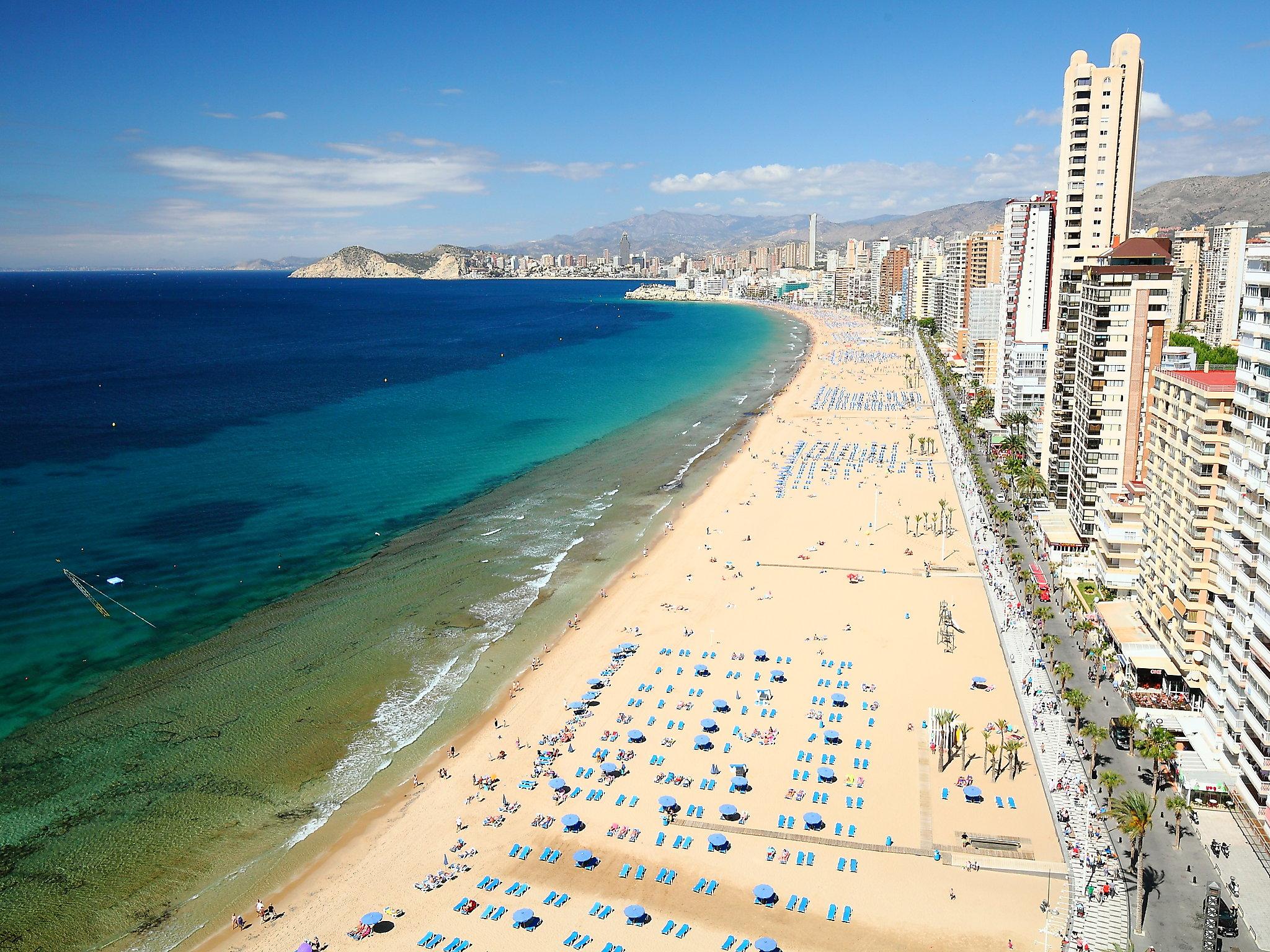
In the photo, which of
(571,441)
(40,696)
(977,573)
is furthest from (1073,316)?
(40,696)

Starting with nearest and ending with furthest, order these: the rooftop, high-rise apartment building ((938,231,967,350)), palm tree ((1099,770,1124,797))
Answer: palm tree ((1099,770,1124,797)) → the rooftop → high-rise apartment building ((938,231,967,350))

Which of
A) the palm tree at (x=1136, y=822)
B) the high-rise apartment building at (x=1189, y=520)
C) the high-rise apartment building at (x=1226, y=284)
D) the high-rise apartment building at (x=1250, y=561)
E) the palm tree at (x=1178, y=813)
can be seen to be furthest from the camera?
the high-rise apartment building at (x=1226, y=284)

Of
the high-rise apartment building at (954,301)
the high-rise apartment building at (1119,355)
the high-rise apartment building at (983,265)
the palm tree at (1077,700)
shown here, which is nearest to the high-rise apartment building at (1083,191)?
the high-rise apartment building at (1119,355)

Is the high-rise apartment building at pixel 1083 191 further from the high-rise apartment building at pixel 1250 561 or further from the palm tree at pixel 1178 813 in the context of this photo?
the palm tree at pixel 1178 813

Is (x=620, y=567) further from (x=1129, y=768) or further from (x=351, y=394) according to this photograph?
(x=351, y=394)

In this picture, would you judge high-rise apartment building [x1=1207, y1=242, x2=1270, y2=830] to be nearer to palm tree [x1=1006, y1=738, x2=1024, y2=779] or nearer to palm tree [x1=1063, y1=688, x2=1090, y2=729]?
palm tree [x1=1063, y1=688, x2=1090, y2=729]

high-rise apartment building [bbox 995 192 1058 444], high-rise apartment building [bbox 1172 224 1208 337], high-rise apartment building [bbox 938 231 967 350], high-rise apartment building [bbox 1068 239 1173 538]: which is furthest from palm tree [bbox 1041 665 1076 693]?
high-rise apartment building [bbox 1172 224 1208 337]
